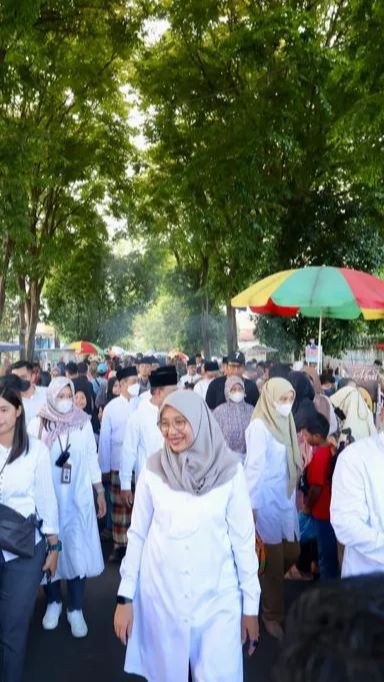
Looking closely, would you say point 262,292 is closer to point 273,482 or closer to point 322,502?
point 322,502

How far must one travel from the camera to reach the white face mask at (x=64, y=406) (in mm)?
5047

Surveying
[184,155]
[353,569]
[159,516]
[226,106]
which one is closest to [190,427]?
[159,516]

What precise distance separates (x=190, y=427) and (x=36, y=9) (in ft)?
24.9

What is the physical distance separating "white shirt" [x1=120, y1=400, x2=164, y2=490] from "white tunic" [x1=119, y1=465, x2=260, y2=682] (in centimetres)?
295

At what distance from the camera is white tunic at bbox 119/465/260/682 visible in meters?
3.03

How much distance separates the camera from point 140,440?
6246 mm

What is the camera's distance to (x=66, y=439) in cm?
504

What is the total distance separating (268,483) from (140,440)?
1687 millimetres

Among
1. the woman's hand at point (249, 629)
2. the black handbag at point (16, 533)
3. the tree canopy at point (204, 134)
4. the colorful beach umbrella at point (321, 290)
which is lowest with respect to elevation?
the woman's hand at point (249, 629)

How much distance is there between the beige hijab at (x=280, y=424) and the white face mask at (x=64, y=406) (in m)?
1.43

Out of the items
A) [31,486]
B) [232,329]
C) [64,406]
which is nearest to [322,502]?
[64,406]

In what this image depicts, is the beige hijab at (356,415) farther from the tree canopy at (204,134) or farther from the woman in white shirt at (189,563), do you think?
the woman in white shirt at (189,563)

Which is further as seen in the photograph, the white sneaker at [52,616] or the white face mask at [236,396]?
→ the white face mask at [236,396]

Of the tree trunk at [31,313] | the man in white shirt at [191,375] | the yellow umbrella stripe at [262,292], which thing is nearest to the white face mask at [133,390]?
the yellow umbrella stripe at [262,292]
